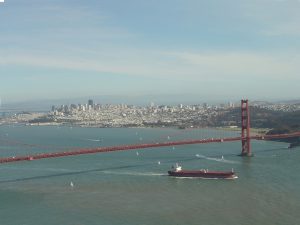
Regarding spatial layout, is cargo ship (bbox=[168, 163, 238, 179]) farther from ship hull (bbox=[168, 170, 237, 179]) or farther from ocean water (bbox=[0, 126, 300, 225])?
ocean water (bbox=[0, 126, 300, 225])

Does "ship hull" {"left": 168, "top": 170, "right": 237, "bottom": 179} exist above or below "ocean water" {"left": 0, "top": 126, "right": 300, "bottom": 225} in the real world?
above

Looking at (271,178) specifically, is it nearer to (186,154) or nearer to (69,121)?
(186,154)

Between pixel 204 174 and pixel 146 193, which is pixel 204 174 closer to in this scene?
pixel 204 174

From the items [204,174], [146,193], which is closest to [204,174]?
[204,174]

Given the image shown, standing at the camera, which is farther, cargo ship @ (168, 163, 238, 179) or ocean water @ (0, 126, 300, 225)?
cargo ship @ (168, 163, 238, 179)

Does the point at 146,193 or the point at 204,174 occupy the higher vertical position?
the point at 204,174

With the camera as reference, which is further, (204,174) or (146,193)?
(204,174)

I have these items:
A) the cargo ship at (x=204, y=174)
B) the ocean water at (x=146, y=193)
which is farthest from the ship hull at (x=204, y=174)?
the ocean water at (x=146, y=193)

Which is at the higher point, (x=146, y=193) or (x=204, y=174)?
(x=204, y=174)

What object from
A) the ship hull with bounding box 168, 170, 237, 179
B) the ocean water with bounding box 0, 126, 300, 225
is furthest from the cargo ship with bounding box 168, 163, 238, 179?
the ocean water with bounding box 0, 126, 300, 225
